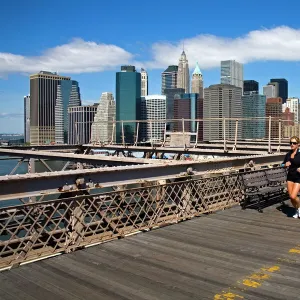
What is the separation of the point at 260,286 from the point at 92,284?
1.93 metres

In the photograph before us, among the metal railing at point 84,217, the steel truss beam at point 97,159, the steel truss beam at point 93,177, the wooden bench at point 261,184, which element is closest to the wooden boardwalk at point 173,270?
the metal railing at point 84,217

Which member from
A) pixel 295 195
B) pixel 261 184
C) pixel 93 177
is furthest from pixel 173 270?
pixel 261 184

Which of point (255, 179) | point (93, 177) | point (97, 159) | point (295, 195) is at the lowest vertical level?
point (295, 195)

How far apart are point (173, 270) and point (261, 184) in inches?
196

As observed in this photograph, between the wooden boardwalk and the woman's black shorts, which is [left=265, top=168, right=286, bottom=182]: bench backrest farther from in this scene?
the wooden boardwalk

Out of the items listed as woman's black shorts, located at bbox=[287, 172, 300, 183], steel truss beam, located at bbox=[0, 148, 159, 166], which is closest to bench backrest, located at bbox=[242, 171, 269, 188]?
woman's black shorts, located at bbox=[287, 172, 300, 183]

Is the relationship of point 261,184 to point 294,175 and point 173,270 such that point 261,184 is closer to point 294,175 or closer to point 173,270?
point 294,175

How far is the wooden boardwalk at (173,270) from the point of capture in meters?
4.28

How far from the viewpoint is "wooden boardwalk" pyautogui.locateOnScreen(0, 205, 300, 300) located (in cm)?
428

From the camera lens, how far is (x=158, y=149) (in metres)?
16.9

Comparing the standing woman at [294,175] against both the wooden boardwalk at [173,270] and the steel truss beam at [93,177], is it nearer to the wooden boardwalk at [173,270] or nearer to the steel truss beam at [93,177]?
the wooden boardwalk at [173,270]

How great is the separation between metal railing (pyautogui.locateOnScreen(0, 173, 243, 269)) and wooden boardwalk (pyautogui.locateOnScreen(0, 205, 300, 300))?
0.22m

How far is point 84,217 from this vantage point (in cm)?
593

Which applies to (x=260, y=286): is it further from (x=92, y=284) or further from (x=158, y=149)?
(x=158, y=149)
